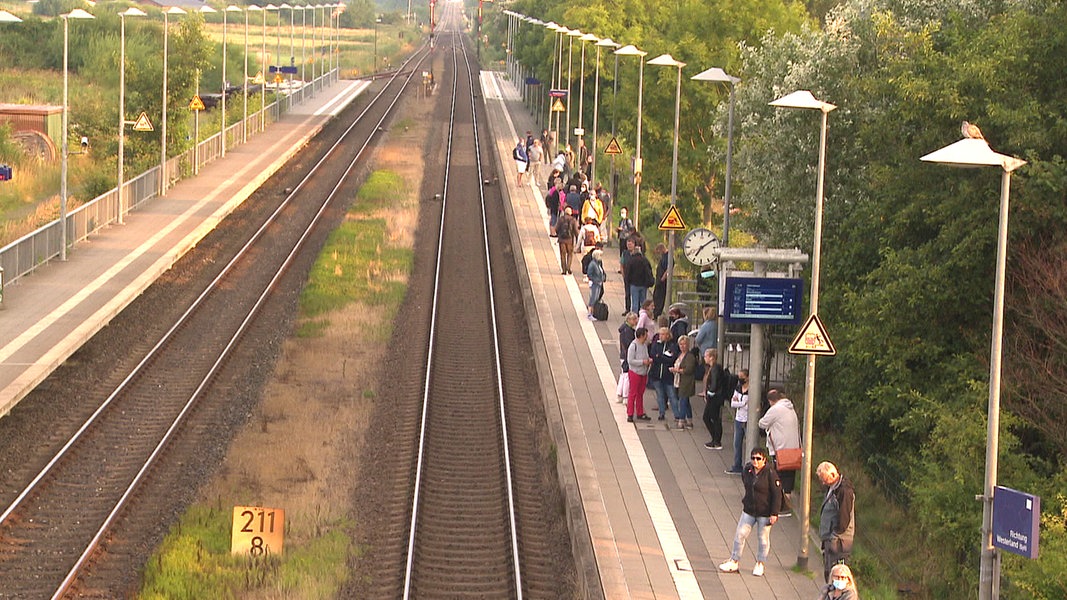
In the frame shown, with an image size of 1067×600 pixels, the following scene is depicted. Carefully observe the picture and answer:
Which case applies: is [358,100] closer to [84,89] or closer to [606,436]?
[84,89]

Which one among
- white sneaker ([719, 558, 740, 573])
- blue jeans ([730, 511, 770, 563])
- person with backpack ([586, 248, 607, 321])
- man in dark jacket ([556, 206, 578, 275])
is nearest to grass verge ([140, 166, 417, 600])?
white sneaker ([719, 558, 740, 573])

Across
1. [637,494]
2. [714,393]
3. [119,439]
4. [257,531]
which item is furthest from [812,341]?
[119,439]

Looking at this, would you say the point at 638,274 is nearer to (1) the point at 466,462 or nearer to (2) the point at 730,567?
(1) the point at 466,462

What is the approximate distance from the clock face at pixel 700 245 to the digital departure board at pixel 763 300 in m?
7.88

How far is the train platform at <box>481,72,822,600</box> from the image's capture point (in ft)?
52.3

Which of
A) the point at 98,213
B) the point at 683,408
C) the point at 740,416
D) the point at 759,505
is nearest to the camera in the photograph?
the point at 759,505

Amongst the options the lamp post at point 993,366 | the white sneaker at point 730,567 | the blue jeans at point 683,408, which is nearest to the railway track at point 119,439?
the white sneaker at point 730,567

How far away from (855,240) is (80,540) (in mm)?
12127

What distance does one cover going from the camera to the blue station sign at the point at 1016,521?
12719mm

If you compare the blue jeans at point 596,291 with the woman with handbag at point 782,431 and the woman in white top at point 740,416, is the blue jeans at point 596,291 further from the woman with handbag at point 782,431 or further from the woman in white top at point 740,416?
the woman with handbag at point 782,431

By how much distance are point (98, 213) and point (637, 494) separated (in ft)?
82.7

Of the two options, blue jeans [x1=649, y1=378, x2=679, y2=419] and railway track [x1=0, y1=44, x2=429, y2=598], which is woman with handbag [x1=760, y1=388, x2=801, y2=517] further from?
railway track [x1=0, y1=44, x2=429, y2=598]

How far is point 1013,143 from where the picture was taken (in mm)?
18484

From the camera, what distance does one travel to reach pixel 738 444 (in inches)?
785
